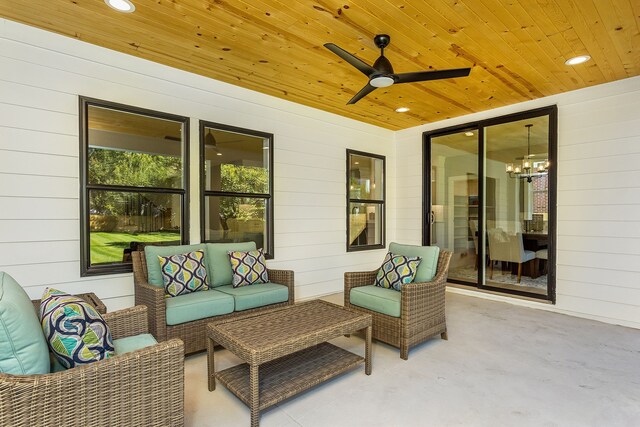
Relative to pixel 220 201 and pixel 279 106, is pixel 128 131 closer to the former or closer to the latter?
pixel 220 201

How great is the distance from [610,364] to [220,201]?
4108mm

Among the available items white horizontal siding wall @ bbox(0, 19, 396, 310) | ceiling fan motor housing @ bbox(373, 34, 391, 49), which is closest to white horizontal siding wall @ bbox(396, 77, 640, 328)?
ceiling fan motor housing @ bbox(373, 34, 391, 49)

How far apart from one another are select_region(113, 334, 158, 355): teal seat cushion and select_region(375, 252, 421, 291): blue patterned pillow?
2.19 meters

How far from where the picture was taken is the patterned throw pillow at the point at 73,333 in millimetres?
1508

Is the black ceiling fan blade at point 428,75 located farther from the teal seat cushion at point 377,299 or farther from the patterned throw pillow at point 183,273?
the patterned throw pillow at point 183,273

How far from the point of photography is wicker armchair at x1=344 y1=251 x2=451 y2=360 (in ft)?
9.53

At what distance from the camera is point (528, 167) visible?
15.3 feet

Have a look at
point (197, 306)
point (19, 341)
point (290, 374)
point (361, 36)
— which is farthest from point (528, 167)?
point (19, 341)

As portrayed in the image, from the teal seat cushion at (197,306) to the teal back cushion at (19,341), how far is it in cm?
135

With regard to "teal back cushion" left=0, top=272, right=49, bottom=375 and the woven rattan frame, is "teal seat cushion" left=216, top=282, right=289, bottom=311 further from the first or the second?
"teal back cushion" left=0, top=272, right=49, bottom=375

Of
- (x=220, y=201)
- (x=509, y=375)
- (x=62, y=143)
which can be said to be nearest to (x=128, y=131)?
(x=62, y=143)

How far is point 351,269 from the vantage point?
18.1 ft

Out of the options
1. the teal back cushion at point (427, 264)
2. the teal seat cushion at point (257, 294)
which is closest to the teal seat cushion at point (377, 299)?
the teal back cushion at point (427, 264)

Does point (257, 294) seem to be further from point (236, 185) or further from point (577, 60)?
point (577, 60)
